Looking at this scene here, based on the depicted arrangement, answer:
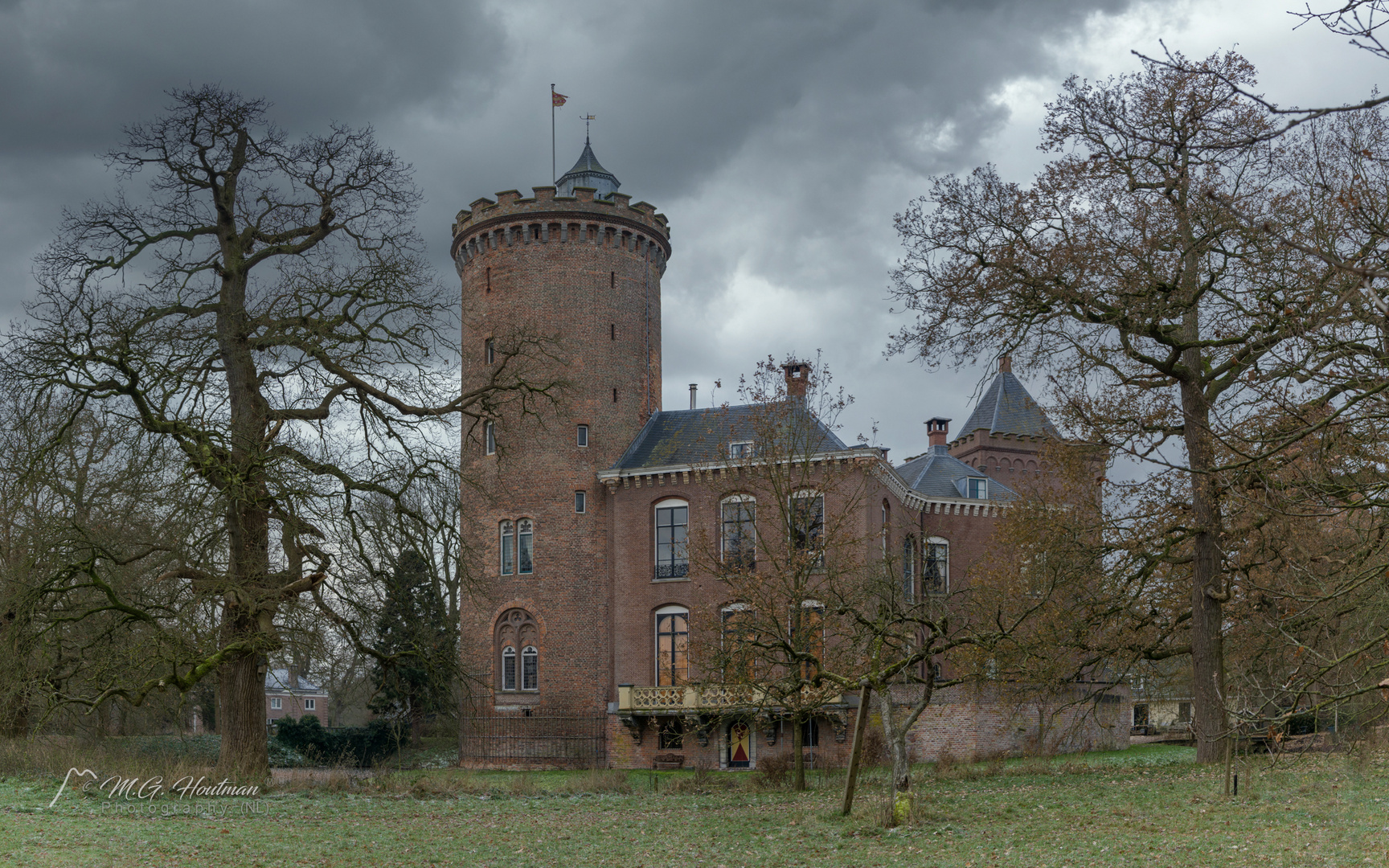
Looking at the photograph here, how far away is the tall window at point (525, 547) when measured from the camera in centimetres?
3675

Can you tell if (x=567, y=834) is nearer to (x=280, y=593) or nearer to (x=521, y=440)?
(x=280, y=593)

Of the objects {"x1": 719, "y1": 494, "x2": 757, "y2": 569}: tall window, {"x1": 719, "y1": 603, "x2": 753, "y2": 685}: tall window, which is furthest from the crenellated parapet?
{"x1": 719, "y1": 603, "x2": 753, "y2": 685}: tall window

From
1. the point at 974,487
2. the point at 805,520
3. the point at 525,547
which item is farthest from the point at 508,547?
the point at 974,487

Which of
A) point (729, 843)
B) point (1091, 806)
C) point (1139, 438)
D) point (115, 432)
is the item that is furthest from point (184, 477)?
point (1139, 438)

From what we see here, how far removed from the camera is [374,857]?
12.0 m

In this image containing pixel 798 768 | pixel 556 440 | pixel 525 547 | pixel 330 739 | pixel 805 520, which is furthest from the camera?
pixel 330 739

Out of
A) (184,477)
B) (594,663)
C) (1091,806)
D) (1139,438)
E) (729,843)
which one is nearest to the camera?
(729,843)

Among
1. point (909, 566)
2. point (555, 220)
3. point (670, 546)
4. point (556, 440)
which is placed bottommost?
point (909, 566)

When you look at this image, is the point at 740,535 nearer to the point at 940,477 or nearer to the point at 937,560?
the point at 937,560

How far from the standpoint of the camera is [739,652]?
1994cm

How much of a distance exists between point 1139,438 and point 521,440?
22.3 meters

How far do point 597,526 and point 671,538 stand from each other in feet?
8.25

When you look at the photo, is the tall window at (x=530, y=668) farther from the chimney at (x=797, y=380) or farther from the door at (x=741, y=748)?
the chimney at (x=797, y=380)

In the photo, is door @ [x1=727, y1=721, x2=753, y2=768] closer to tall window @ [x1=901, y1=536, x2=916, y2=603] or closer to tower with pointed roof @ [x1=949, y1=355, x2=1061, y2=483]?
tall window @ [x1=901, y1=536, x2=916, y2=603]
